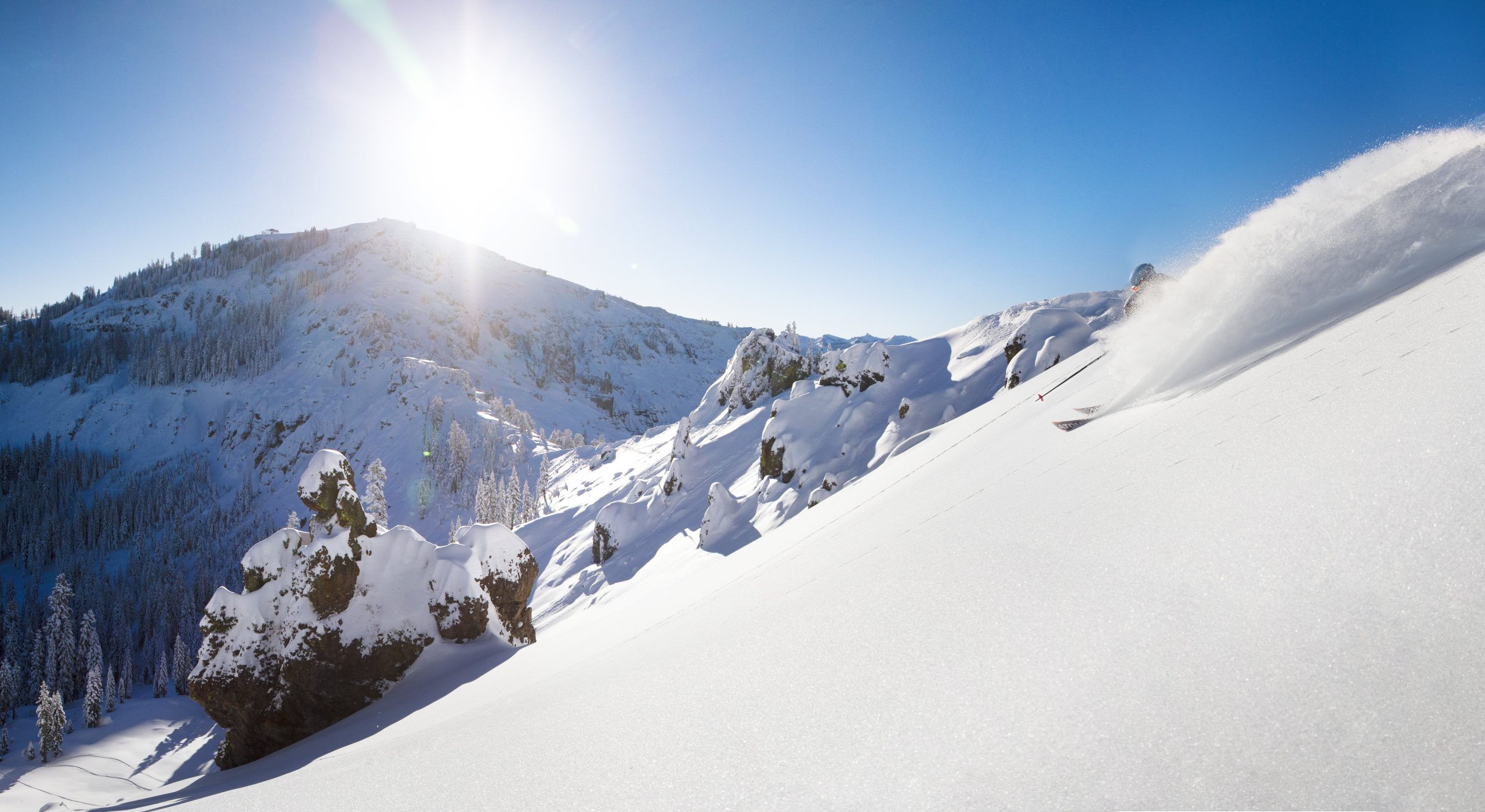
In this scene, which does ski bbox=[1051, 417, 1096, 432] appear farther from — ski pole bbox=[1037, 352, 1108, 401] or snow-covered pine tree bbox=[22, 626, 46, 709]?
snow-covered pine tree bbox=[22, 626, 46, 709]

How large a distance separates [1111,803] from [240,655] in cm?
1866

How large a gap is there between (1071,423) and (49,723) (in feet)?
246

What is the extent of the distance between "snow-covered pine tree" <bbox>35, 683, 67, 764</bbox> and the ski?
74187 millimetres

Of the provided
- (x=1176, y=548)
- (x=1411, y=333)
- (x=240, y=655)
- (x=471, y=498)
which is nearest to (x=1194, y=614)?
(x=1176, y=548)

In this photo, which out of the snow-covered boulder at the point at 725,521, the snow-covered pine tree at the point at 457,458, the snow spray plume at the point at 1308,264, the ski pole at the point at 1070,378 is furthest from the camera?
the snow-covered pine tree at the point at 457,458

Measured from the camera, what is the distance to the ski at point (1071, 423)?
5809mm

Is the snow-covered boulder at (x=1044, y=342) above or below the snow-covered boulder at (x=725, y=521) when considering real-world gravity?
above

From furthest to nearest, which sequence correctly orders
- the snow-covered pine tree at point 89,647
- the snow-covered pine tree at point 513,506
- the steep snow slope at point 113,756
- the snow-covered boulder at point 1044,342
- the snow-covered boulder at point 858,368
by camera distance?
the snow-covered pine tree at point 513,506 < the snow-covered pine tree at point 89,647 < the steep snow slope at point 113,756 < the snow-covered boulder at point 858,368 < the snow-covered boulder at point 1044,342

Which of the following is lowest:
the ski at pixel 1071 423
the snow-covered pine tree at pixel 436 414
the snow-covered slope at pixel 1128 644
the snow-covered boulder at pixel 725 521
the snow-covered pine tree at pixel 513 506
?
the snow-covered boulder at pixel 725 521

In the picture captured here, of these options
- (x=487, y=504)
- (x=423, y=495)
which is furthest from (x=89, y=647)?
(x=423, y=495)

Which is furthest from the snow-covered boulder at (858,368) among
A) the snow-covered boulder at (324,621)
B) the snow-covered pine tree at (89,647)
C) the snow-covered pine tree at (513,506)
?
the snow-covered pine tree at (89,647)

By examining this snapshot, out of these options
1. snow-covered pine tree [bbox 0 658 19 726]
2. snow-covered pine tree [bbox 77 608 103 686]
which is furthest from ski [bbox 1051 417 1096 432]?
snow-covered pine tree [bbox 0 658 19 726]

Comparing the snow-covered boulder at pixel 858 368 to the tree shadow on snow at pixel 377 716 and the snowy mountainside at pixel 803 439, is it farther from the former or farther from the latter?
the tree shadow on snow at pixel 377 716

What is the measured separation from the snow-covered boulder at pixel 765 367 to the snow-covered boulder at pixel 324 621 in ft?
113
